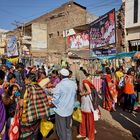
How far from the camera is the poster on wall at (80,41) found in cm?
2805

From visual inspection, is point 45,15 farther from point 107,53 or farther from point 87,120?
point 87,120

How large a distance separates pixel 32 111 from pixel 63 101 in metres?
0.75

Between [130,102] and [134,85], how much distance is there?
0.80 m

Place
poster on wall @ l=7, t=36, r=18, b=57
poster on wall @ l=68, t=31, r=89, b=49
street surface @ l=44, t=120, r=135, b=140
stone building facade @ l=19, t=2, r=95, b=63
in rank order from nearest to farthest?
street surface @ l=44, t=120, r=135, b=140 → poster on wall @ l=68, t=31, r=89, b=49 → poster on wall @ l=7, t=36, r=18, b=57 → stone building facade @ l=19, t=2, r=95, b=63

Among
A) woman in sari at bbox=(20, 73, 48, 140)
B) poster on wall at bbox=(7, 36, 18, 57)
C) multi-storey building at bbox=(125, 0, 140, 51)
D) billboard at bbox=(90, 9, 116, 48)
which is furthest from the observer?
poster on wall at bbox=(7, 36, 18, 57)

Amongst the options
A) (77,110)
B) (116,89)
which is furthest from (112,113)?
(77,110)

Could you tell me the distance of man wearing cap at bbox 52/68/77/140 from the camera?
631 cm

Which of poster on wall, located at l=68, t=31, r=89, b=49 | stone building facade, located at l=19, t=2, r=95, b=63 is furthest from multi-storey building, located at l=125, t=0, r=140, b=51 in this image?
stone building facade, located at l=19, t=2, r=95, b=63

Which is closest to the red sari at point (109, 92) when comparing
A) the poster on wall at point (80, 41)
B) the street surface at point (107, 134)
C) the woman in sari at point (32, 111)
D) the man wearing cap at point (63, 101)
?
the street surface at point (107, 134)

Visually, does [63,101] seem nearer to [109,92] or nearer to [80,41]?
[109,92]

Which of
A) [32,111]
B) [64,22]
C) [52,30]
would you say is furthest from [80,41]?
[32,111]

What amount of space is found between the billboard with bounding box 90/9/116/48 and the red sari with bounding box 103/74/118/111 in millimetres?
7768

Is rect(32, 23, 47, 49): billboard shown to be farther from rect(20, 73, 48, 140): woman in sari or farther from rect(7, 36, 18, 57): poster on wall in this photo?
rect(20, 73, 48, 140): woman in sari

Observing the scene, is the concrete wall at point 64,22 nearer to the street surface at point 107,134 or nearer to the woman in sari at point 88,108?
the street surface at point 107,134
